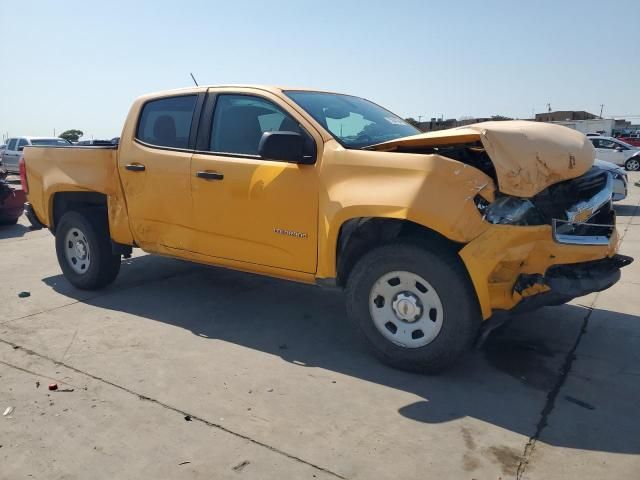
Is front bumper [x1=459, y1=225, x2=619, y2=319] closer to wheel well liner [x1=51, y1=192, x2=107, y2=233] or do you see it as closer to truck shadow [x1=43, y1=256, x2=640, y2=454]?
truck shadow [x1=43, y1=256, x2=640, y2=454]

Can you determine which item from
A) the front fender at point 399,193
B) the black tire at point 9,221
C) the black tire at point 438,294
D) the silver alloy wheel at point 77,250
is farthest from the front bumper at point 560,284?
the black tire at point 9,221

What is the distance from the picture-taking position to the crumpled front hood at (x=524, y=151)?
134 inches

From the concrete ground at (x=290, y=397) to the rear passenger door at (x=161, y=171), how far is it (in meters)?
0.74

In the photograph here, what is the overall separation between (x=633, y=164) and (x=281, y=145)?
86.4ft

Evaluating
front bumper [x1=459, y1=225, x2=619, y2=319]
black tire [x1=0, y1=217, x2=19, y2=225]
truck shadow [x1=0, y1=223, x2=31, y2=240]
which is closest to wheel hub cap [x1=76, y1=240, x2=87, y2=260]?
front bumper [x1=459, y1=225, x2=619, y2=319]

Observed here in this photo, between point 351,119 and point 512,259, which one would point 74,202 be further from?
point 512,259

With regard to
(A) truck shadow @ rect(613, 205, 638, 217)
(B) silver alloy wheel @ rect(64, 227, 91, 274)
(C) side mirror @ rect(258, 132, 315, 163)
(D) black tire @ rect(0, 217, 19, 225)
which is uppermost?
(C) side mirror @ rect(258, 132, 315, 163)

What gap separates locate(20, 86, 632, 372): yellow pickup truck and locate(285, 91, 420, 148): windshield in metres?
0.02

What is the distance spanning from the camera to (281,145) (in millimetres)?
3945

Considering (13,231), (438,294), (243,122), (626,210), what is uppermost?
(243,122)

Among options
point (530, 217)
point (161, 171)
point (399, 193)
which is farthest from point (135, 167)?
point (530, 217)

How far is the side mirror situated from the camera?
3.94 meters

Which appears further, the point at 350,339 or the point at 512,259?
the point at 350,339

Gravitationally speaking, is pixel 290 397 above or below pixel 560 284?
below
